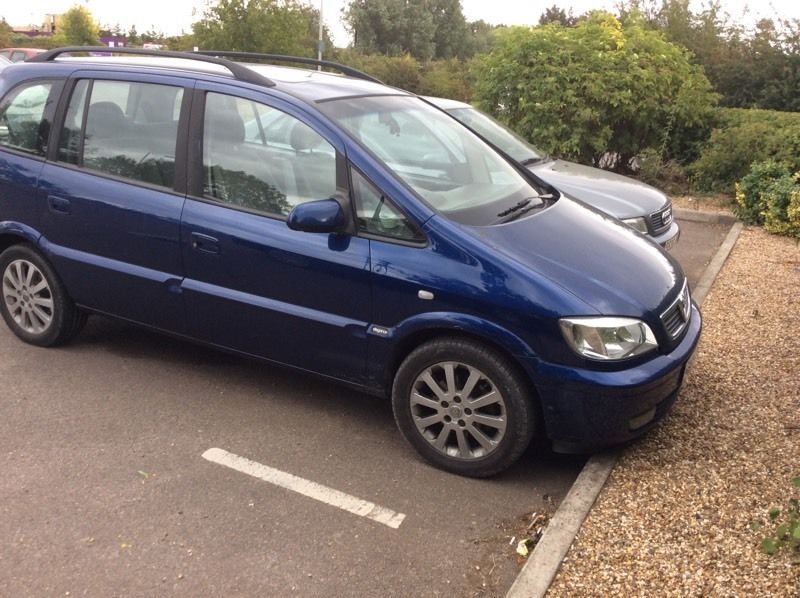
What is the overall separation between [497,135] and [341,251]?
4642 mm

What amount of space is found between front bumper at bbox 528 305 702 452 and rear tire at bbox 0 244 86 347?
3185 millimetres

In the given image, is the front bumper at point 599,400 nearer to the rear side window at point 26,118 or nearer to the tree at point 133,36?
the rear side window at point 26,118

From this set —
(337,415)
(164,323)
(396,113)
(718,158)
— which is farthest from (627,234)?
(718,158)

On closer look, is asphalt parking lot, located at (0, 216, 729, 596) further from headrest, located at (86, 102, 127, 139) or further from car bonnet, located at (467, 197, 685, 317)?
headrest, located at (86, 102, 127, 139)

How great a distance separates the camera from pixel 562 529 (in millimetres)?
3457

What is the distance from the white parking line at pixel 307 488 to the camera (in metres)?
3.71

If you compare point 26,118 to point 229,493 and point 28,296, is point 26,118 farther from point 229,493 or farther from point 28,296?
point 229,493

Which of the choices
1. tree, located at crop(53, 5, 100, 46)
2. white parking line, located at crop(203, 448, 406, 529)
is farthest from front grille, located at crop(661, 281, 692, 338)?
tree, located at crop(53, 5, 100, 46)

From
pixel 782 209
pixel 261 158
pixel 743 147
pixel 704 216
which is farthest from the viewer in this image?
pixel 743 147

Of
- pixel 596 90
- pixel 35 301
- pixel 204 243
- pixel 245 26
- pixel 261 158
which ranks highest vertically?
pixel 245 26

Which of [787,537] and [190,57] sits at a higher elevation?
[190,57]

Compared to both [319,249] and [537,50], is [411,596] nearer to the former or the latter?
[319,249]

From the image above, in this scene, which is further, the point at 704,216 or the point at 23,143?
the point at 704,216

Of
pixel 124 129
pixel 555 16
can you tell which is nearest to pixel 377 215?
pixel 124 129
